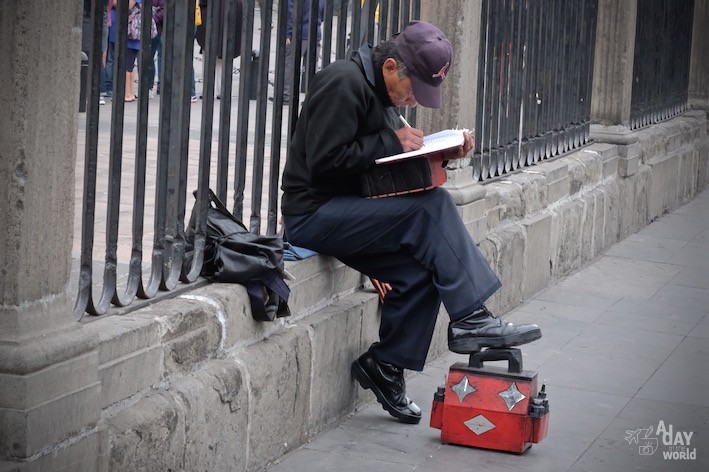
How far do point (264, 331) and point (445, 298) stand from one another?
2.46 ft

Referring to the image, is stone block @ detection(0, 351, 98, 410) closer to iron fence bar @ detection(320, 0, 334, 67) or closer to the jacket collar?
the jacket collar

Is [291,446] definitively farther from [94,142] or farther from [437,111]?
[437,111]

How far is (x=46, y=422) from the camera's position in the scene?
3203 mm

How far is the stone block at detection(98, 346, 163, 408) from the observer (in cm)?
362

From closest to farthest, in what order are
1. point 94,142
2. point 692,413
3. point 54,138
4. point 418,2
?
1. point 54,138
2. point 94,142
3. point 692,413
4. point 418,2

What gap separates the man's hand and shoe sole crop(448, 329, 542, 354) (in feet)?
2.55

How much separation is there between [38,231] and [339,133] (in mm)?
1740

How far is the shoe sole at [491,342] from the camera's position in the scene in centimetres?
503

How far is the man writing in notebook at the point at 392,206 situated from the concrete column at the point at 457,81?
4.08 ft

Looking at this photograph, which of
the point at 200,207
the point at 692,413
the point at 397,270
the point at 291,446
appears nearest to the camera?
the point at 200,207

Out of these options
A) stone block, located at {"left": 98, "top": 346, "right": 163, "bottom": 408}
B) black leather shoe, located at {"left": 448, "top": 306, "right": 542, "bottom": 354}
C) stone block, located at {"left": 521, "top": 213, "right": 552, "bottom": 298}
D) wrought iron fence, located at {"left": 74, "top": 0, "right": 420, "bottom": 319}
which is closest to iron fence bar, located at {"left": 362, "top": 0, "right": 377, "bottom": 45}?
wrought iron fence, located at {"left": 74, "top": 0, "right": 420, "bottom": 319}

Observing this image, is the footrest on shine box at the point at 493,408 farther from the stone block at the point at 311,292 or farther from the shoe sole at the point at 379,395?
the stone block at the point at 311,292

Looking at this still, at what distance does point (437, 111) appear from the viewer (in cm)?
630

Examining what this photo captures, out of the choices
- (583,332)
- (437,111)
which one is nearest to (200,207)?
(437,111)
